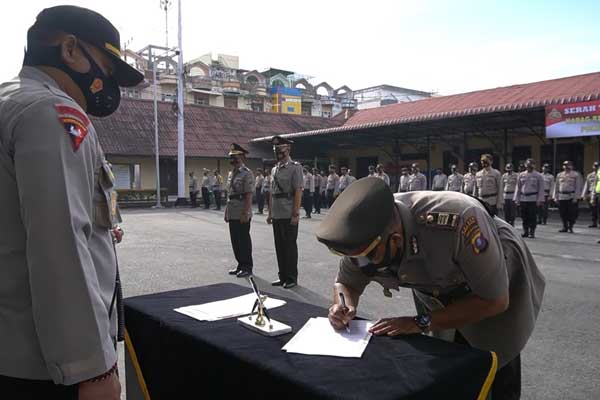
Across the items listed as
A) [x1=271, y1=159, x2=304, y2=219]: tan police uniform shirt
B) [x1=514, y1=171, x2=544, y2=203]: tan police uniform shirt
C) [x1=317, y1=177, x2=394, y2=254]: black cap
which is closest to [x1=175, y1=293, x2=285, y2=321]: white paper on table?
[x1=317, y1=177, x2=394, y2=254]: black cap

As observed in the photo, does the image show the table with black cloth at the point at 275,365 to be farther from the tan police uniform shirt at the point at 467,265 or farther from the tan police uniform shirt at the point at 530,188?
the tan police uniform shirt at the point at 530,188

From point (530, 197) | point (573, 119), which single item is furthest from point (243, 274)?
point (573, 119)

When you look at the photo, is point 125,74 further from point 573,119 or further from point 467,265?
point 573,119

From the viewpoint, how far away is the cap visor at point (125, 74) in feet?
5.25

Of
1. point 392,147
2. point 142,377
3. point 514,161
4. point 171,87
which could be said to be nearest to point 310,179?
point 392,147

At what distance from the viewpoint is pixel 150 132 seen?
24.4 meters

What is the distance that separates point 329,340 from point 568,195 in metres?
11.7

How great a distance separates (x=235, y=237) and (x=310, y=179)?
11578 mm

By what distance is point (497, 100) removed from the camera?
Answer: 1855 cm

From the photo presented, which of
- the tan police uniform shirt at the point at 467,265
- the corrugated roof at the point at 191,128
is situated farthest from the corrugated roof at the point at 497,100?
the tan police uniform shirt at the point at 467,265

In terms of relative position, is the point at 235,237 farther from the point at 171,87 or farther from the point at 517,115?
the point at 171,87

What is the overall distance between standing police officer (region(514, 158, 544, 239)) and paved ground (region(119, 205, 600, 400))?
1.38ft

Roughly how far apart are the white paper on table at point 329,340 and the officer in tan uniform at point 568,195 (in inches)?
452

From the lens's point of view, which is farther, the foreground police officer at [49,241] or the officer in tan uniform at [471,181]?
the officer in tan uniform at [471,181]
